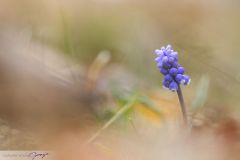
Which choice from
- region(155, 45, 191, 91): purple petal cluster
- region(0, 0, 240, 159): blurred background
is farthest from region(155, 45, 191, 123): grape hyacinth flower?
region(0, 0, 240, 159): blurred background

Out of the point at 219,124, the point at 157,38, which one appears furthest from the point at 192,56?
the point at 219,124

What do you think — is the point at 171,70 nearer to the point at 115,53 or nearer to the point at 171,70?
the point at 171,70

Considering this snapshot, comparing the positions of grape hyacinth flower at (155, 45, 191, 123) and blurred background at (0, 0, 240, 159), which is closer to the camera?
grape hyacinth flower at (155, 45, 191, 123)

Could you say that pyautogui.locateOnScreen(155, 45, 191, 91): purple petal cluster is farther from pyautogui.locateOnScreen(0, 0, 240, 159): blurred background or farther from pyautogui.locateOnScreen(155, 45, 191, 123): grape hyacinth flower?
pyautogui.locateOnScreen(0, 0, 240, 159): blurred background

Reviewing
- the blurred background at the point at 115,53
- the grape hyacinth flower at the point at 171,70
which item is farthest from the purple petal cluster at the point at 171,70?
the blurred background at the point at 115,53

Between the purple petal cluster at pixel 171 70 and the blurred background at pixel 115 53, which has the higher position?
the blurred background at pixel 115 53

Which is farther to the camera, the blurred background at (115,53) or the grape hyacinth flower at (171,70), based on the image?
the blurred background at (115,53)

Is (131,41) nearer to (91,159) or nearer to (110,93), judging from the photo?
(110,93)

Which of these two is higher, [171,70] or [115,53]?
[115,53]

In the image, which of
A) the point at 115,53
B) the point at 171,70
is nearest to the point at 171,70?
the point at 171,70

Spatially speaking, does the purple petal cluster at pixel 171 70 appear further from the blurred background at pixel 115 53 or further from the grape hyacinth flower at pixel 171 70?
the blurred background at pixel 115 53
